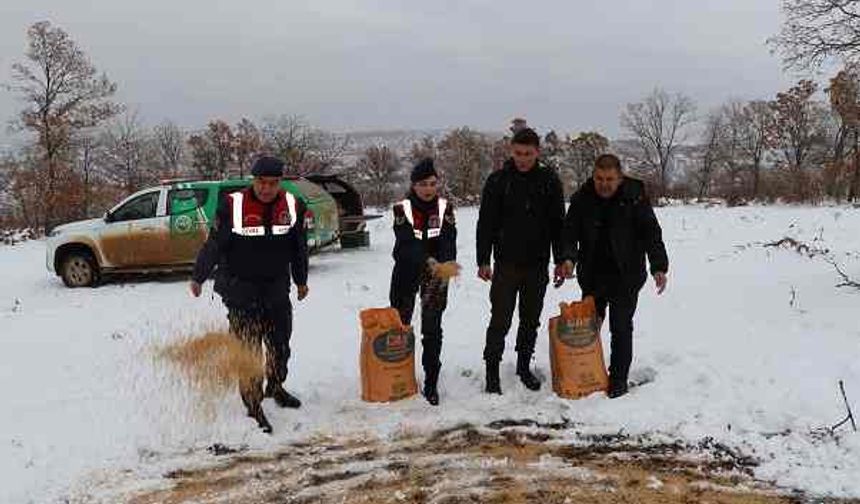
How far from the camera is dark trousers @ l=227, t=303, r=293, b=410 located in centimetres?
482

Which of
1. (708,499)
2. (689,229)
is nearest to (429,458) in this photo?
(708,499)

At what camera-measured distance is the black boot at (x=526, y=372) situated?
530cm

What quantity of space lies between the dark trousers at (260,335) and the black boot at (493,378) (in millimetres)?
1503

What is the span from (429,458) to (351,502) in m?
0.67

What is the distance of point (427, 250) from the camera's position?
512 cm

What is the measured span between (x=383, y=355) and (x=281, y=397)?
0.80 m

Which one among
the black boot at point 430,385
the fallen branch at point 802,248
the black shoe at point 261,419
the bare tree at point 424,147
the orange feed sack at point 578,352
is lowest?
the black shoe at point 261,419

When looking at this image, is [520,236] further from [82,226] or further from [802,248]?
[82,226]

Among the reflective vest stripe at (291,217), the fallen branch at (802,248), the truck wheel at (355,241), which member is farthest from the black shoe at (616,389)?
the truck wheel at (355,241)

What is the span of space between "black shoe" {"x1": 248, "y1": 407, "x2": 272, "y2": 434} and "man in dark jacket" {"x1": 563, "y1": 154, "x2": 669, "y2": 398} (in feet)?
7.51

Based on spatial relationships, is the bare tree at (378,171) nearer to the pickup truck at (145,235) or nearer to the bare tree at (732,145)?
the bare tree at (732,145)

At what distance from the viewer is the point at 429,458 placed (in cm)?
428

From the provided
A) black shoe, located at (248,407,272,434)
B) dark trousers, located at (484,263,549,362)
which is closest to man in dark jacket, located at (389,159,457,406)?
dark trousers, located at (484,263,549,362)

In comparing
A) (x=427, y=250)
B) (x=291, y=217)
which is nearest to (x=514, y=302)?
(x=427, y=250)
